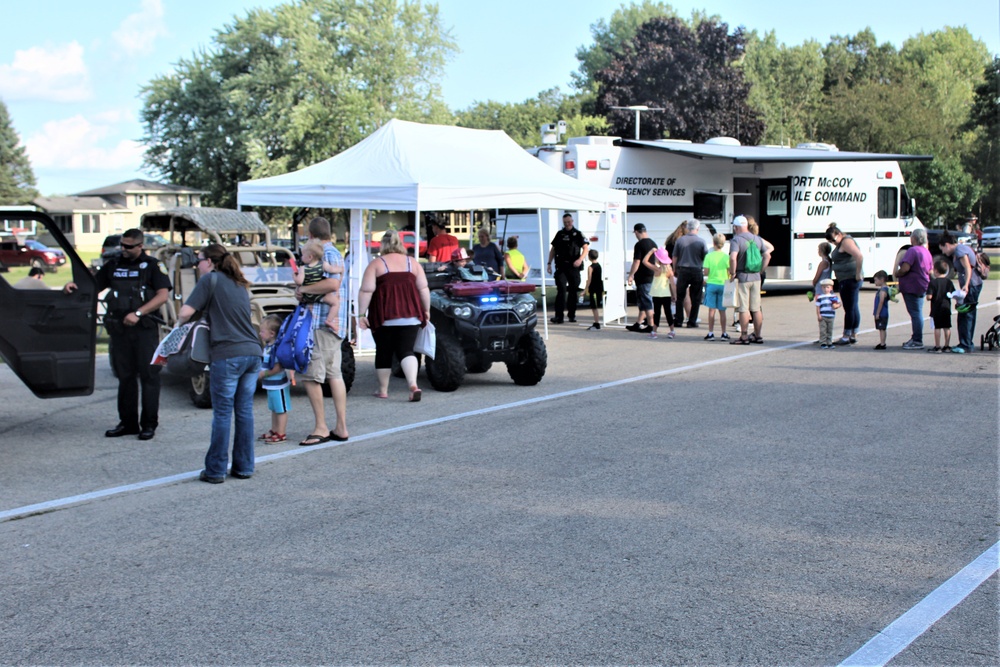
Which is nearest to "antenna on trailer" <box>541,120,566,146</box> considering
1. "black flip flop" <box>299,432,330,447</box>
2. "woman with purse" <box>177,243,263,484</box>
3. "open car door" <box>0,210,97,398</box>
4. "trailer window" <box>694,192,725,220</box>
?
"trailer window" <box>694,192,725,220</box>

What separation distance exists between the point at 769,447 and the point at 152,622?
5117mm

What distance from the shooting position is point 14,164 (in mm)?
90812

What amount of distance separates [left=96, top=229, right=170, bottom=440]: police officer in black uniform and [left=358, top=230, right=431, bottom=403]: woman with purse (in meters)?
2.06

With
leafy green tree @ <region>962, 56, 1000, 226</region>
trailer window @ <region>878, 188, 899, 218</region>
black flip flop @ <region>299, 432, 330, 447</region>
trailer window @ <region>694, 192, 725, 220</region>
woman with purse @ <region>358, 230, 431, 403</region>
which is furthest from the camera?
leafy green tree @ <region>962, 56, 1000, 226</region>

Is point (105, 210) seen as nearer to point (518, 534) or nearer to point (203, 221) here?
point (203, 221)

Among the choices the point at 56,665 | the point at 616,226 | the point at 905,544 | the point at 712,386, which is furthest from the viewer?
the point at 616,226

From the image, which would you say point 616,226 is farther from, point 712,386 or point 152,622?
point 152,622

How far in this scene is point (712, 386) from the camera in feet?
36.5

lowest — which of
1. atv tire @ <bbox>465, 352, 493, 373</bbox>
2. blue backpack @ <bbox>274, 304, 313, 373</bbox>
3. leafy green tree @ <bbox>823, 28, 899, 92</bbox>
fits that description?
atv tire @ <bbox>465, 352, 493, 373</bbox>

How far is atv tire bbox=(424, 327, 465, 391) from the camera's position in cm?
1080

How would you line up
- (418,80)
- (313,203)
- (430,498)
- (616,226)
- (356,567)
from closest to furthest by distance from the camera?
(356,567) < (430,498) < (313,203) < (616,226) < (418,80)

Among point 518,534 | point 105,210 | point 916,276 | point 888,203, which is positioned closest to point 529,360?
point 518,534

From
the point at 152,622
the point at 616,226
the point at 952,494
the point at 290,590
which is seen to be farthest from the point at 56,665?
the point at 616,226

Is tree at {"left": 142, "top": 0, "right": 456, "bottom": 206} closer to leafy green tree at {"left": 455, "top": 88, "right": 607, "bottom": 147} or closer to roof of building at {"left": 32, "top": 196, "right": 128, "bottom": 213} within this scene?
leafy green tree at {"left": 455, "top": 88, "right": 607, "bottom": 147}
